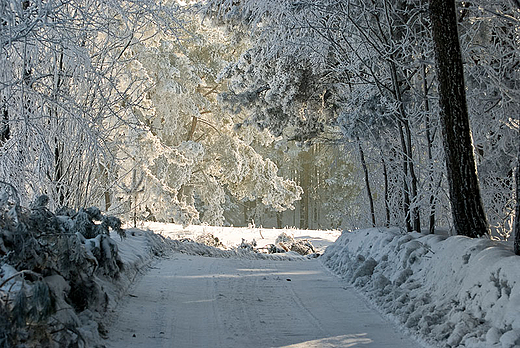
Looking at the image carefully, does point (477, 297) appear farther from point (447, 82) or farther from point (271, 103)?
point (271, 103)

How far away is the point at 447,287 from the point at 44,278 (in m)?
3.41

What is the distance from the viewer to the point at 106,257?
4.58 metres

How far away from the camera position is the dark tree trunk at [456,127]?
207 inches

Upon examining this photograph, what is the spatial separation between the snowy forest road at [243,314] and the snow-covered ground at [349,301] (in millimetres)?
10

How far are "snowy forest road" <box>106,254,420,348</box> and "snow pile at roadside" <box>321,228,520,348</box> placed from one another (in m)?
0.24

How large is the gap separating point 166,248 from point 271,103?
3940mm

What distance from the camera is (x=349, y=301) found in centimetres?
551

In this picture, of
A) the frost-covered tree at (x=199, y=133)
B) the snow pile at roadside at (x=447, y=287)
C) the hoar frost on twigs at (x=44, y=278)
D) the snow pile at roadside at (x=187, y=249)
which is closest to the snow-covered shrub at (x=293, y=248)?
the snow pile at roadside at (x=187, y=249)

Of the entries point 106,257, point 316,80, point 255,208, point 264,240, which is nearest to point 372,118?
point 316,80

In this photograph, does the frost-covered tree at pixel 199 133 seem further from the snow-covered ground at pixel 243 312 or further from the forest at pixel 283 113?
the snow-covered ground at pixel 243 312

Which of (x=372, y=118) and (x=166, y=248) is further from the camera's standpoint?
(x=166, y=248)

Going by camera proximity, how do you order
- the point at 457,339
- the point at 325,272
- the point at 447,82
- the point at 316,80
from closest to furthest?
1. the point at 457,339
2. the point at 447,82
3. the point at 325,272
4. the point at 316,80

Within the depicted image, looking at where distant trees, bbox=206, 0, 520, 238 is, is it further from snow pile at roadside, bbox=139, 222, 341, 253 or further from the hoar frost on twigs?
snow pile at roadside, bbox=139, 222, 341, 253

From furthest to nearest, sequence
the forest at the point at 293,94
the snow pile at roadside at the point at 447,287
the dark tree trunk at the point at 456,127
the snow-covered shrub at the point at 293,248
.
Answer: the snow-covered shrub at the point at 293,248, the dark tree trunk at the point at 456,127, the forest at the point at 293,94, the snow pile at roadside at the point at 447,287
